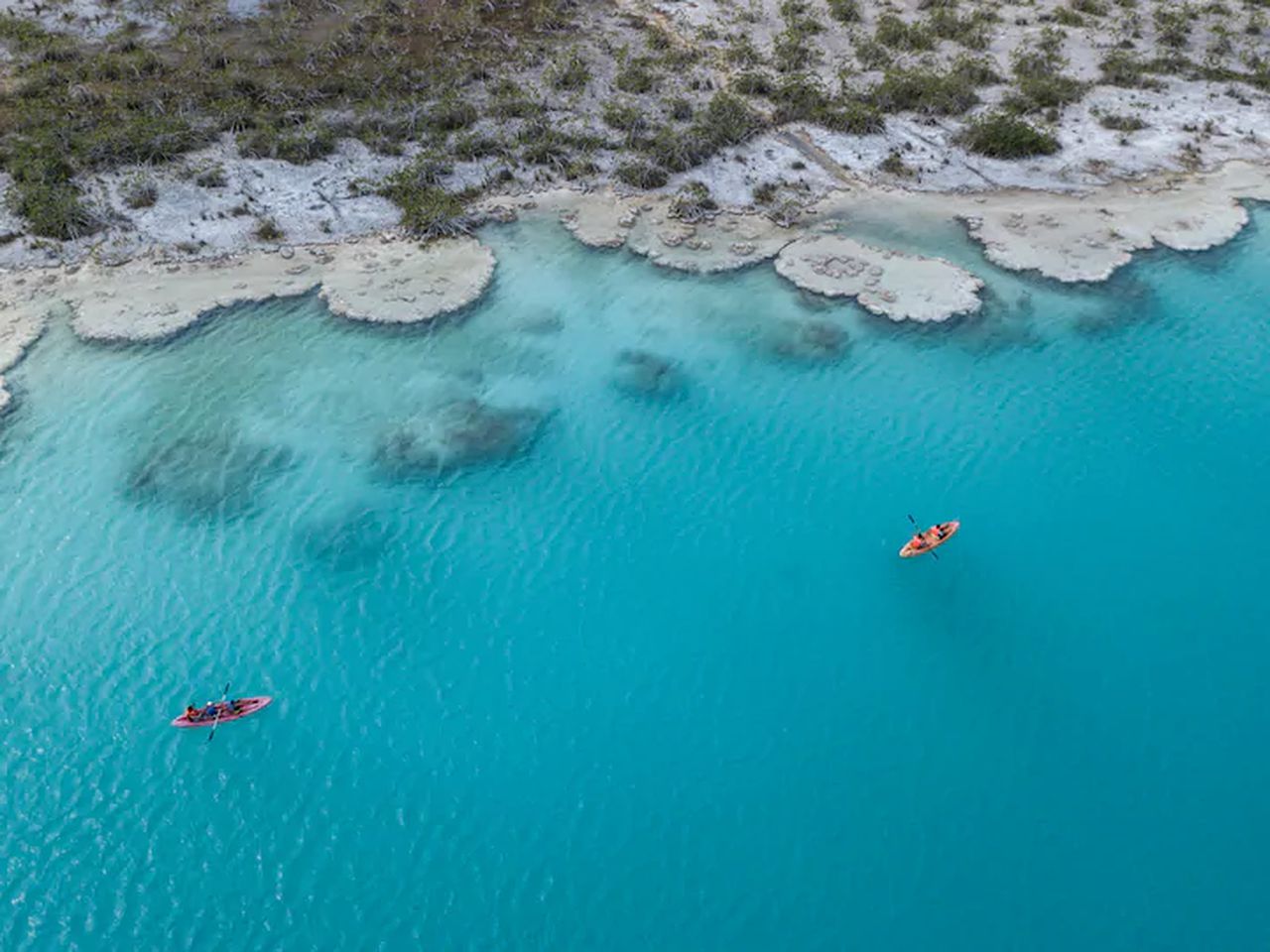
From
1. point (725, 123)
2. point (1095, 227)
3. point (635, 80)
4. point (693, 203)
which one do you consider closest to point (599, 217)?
point (693, 203)

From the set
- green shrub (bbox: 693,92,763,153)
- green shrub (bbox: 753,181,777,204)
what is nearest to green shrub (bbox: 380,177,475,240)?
green shrub (bbox: 693,92,763,153)

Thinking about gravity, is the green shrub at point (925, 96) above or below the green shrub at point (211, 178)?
above

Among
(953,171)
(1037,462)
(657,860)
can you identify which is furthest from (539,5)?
(657,860)

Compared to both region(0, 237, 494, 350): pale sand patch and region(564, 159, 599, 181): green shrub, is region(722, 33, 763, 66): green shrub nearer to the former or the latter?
region(564, 159, 599, 181): green shrub

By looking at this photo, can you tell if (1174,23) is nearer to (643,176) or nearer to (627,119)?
(627,119)

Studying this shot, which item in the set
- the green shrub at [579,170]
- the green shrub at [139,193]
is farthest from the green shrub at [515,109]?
the green shrub at [139,193]

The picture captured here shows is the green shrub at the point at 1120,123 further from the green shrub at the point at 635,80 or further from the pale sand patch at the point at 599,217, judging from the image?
the pale sand patch at the point at 599,217

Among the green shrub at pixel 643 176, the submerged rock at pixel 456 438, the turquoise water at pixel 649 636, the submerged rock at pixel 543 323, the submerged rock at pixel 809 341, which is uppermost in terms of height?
the green shrub at pixel 643 176
